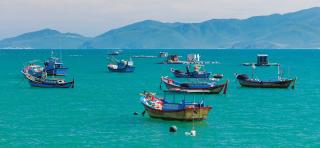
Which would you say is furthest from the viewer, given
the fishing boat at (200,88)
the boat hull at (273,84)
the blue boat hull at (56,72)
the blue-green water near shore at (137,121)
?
the blue boat hull at (56,72)

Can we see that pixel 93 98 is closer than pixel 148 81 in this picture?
Yes

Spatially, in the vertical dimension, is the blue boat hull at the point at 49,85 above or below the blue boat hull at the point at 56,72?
below

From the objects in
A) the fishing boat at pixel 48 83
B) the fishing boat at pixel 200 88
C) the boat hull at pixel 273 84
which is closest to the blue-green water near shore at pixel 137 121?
the fishing boat at pixel 200 88

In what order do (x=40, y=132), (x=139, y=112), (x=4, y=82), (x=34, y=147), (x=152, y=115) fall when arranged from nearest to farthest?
(x=34, y=147) → (x=40, y=132) → (x=152, y=115) → (x=139, y=112) → (x=4, y=82)

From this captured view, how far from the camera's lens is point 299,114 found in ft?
213

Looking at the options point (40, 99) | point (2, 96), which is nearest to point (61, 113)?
point (40, 99)

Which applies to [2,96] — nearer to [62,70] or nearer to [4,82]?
[4,82]

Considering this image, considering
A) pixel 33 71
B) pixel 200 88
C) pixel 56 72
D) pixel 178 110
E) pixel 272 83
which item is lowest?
pixel 178 110

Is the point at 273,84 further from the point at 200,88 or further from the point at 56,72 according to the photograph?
the point at 56,72

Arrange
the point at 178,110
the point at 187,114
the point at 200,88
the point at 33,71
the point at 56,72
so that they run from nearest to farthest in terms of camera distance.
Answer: the point at 187,114
the point at 178,110
the point at 200,88
the point at 33,71
the point at 56,72

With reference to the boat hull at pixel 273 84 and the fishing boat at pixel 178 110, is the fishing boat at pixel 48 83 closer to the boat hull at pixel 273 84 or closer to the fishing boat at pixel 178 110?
the boat hull at pixel 273 84

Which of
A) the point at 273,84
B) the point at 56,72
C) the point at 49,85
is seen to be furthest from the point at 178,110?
the point at 56,72

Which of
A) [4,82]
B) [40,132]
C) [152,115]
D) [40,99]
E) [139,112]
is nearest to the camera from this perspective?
[40,132]

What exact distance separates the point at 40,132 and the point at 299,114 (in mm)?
27665
